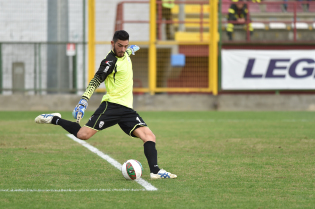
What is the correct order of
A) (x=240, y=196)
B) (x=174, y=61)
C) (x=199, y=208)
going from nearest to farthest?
(x=199, y=208) < (x=240, y=196) < (x=174, y=61)

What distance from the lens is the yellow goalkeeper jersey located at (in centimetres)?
642

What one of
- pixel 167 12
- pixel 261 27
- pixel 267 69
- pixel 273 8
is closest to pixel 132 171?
pixel 267 69

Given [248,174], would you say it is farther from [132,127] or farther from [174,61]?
[174,61]

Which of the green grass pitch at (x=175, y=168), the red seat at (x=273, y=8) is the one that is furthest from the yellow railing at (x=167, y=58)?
the green grass pitch at (x=175, y=168)

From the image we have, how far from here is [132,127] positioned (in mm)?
6508

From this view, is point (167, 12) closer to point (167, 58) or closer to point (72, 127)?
point (167, 58)

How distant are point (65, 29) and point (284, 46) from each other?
8.16 meters

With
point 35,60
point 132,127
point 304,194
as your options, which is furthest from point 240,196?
point 35,60

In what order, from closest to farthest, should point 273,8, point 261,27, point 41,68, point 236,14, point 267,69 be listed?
point 267,69 < point 41,68 < point 236,14 < point 261,27 < point 273,8

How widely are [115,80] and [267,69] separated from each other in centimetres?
1324

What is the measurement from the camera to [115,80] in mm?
6539

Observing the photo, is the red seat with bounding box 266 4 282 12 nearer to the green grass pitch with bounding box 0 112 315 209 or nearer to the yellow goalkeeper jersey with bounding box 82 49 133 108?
the green grass pitch with bounding box 0 112 315 209

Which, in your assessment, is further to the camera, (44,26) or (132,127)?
(44,26)

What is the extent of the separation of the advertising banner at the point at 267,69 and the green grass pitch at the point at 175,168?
632cm
